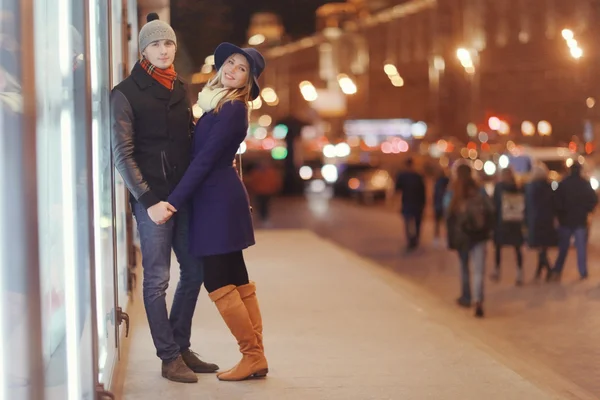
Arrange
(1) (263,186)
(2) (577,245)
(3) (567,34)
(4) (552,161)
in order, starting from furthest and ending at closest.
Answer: (3) (567,34), (1) (263,186), (4) (552,161), (2) (577,245)

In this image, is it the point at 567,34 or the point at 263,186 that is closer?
the point at 263,186

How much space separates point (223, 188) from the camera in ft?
20.5

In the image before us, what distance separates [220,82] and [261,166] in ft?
77.0

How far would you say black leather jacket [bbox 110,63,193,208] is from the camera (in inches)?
236

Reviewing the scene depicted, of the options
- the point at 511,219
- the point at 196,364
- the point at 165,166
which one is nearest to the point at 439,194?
the point at 511,219

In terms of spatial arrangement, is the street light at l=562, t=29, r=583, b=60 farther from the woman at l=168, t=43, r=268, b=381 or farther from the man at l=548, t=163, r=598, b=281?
the woman at l=168, t=43, r=268, b=381

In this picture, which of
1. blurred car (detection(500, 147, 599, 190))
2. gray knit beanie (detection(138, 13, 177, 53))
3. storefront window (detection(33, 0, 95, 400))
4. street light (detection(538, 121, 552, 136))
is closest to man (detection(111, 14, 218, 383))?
gray knit beanie (detection(138, 13, 177, 53))

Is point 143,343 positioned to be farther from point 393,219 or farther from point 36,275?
point 393,219

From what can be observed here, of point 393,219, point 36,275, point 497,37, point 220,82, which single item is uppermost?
point 497,37

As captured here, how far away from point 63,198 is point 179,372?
241cm

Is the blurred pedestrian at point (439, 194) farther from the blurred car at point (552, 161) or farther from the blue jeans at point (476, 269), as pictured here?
the blue jeans at point (476, 269)

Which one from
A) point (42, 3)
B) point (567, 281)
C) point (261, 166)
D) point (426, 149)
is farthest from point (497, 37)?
point (426, 149)

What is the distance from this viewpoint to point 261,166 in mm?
29812

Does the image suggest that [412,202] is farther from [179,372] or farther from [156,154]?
[156,154]
